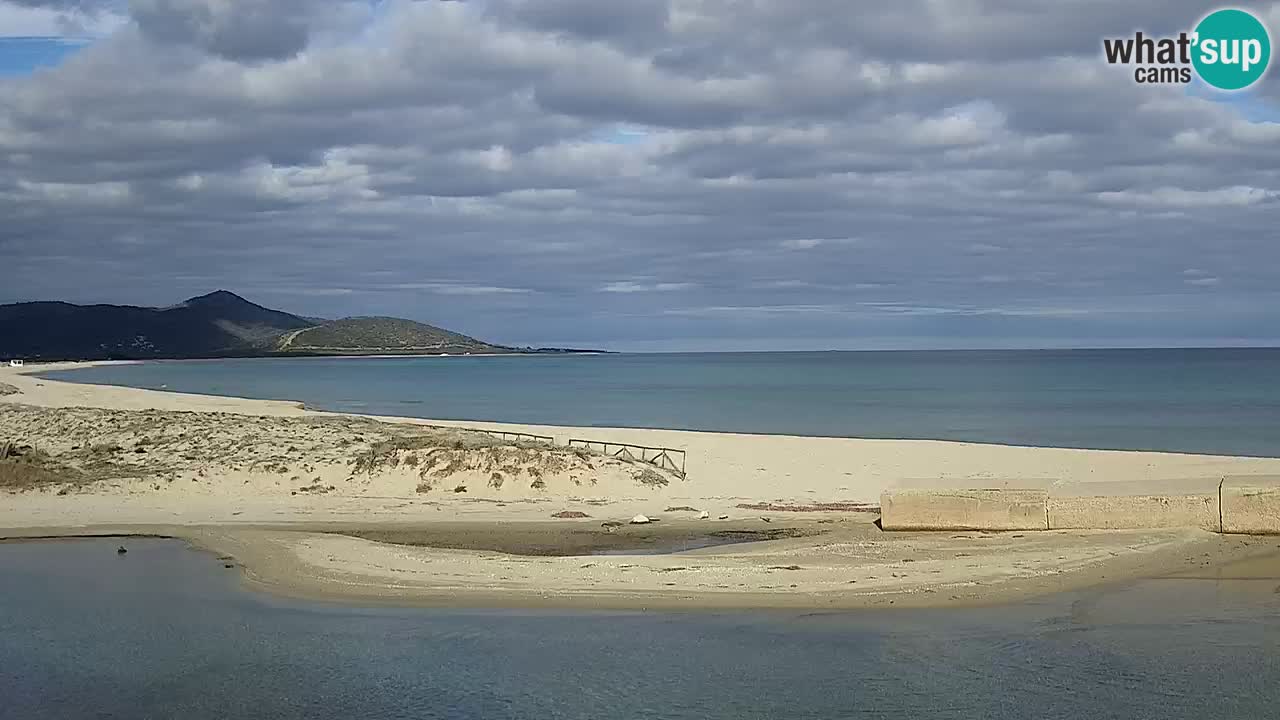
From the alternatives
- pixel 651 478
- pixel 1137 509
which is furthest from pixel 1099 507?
pixel 651 478

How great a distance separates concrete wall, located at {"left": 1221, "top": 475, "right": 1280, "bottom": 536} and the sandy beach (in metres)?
0.29

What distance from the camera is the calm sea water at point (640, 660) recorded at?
32.2 feet

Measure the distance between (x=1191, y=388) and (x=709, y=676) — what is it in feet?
268

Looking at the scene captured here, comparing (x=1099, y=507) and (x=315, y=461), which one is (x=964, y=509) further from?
(x=315, y=461)

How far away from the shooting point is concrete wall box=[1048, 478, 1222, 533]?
15734 mm

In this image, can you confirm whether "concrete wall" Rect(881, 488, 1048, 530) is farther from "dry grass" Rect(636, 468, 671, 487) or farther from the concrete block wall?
"dry grass" Rect(636, 468, 671, 487)

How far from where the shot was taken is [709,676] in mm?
10523

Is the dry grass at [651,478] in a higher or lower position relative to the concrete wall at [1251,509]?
lower

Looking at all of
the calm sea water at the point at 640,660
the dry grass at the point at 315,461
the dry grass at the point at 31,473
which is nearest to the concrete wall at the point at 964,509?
the calm sea water at the point at 640,660

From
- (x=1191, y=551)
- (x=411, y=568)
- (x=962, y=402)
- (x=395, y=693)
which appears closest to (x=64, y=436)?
(x=411, y=568)

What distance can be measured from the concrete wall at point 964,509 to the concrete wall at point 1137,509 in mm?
248

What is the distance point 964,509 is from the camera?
16.5 meters

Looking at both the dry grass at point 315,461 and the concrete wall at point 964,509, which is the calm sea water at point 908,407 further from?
the concrete wall at point 964,509

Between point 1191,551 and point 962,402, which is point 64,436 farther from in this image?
point 962,402
